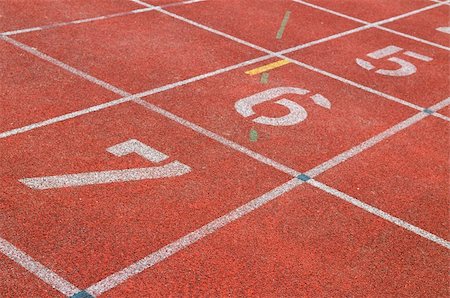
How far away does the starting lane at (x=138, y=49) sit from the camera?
986cm

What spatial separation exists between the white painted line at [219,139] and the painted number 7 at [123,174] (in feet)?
2.62

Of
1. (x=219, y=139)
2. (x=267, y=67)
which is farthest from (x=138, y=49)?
(x=219, y=139)

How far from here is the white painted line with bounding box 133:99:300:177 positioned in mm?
7949

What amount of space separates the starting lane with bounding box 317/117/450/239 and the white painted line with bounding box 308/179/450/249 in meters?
0.08

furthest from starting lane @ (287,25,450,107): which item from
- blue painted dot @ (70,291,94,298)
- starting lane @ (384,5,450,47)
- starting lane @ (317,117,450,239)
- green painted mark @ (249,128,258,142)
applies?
blue painted dot @ (70,291,94,298)

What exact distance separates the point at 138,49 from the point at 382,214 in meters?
5.05

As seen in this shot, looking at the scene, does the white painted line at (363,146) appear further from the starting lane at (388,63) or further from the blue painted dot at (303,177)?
the starting lane at (388,63)

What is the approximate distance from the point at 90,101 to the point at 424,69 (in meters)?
5.81

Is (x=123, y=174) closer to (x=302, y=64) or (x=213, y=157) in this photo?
(x=213, y=157)

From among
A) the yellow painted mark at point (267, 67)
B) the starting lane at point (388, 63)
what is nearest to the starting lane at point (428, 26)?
the starting lane at point (388, 63)

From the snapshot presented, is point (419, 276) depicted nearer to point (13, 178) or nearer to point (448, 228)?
point (448, 228)

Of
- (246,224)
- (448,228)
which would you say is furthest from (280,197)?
(448,228)

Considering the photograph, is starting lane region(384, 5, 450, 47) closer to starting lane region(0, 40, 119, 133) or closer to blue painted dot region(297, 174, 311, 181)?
blue painted dot region(297, 174, 311, 181)

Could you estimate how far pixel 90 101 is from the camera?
8867 mm
